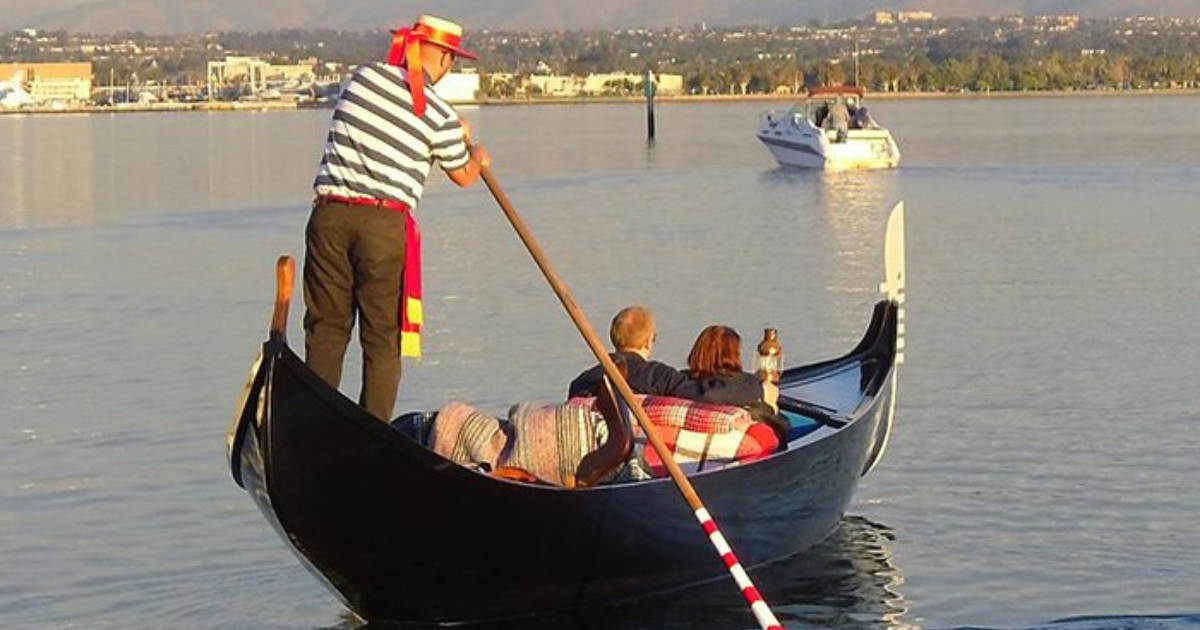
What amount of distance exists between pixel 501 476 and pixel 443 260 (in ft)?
58.7

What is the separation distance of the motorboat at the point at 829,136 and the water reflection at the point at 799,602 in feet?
121

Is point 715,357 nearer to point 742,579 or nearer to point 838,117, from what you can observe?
point 742,579

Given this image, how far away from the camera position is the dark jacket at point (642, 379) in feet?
33.2

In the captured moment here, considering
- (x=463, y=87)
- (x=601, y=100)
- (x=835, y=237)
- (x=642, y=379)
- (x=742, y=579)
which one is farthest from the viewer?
(x=601, y=100)

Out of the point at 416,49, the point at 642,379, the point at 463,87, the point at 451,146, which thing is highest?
the point at 416,49

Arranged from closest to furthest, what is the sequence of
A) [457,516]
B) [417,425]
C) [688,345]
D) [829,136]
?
[457,516]
[417,425]
[688,345]
[829,136]

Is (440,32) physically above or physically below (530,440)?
above

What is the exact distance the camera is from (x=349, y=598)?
929cm

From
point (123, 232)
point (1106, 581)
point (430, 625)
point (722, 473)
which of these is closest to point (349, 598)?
point (430, 625)

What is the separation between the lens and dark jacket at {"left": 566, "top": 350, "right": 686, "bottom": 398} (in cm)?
1012

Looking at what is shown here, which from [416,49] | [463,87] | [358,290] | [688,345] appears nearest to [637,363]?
[358,290]

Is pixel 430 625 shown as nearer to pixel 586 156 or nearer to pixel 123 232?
pixel 123 232

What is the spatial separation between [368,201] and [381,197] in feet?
0.16

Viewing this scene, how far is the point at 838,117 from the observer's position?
162 feet
